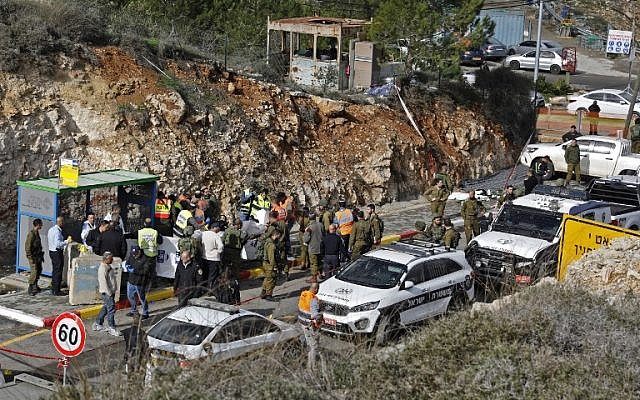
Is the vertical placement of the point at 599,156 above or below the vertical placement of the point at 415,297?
above

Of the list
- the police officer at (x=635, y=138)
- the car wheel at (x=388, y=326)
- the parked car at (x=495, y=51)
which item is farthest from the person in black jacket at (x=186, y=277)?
the parked car at (x=495, y=51)

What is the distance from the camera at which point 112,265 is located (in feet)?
58.4

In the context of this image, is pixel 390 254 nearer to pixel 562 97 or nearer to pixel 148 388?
pixel 148 388

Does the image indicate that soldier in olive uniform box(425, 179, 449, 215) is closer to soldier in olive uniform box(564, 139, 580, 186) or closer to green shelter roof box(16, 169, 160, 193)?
soldier in olive uniform box(564, 139, 580, 186)

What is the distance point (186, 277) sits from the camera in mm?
17562

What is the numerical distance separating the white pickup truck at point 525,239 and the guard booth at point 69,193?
21.4 ft

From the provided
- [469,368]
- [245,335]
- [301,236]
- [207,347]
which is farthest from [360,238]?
[469,368]

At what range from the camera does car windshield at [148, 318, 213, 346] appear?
14.1 metres

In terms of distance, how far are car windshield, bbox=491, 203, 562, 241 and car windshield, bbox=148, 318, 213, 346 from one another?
8.79 metres

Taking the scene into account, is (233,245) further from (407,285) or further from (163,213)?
(407,285)

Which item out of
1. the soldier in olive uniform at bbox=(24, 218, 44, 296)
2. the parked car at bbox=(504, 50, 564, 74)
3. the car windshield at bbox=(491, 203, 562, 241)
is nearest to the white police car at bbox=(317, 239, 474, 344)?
the car windshield at bbox=(491, 203, 562, 241)

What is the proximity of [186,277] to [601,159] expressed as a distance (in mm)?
16649

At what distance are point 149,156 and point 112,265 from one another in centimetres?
682

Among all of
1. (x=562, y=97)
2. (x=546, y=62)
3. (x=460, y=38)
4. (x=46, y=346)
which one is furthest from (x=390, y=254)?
(x=546, y=62)
